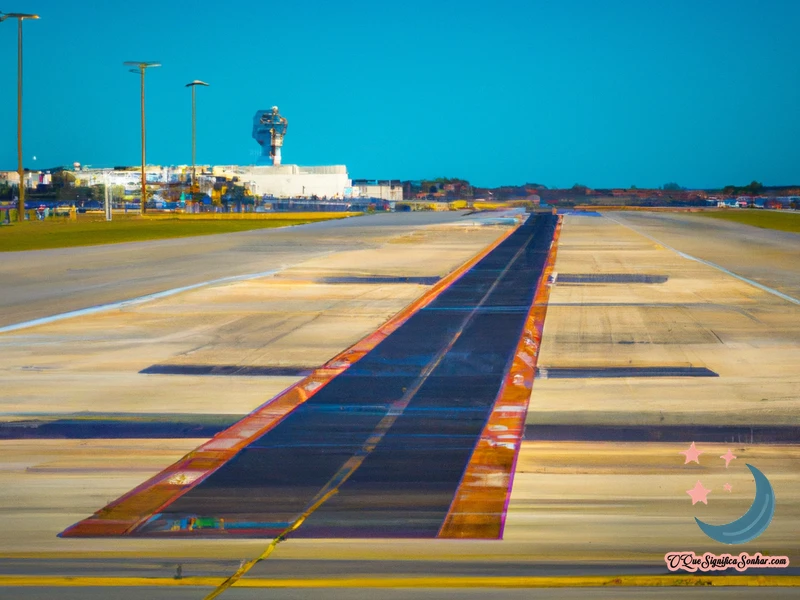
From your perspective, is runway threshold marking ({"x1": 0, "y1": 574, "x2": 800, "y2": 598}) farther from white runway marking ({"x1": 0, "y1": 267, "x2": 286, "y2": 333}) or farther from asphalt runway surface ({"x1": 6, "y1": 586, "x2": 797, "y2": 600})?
white runway marking ({"x1": 0, "y1": 267, "x2": 286, "y2": 333})

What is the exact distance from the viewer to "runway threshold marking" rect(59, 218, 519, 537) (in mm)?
6438

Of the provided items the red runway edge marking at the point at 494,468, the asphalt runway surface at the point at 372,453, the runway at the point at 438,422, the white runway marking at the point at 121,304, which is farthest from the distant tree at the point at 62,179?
the red runway edge marking at the point at 494,468

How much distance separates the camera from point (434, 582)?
550 centimetres

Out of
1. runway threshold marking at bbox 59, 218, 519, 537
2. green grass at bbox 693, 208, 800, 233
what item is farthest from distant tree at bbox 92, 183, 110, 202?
runway threshold marking at bbox 59, 218, 519, 537

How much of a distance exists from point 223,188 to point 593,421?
169 metres

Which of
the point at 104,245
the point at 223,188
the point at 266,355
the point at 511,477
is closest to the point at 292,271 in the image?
the point at 266,355

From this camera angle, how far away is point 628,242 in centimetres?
4150

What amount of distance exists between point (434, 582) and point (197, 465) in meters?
2.67

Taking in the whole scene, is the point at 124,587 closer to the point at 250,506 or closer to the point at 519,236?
the point at 250,506

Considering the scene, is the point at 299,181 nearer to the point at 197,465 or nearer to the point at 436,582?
the point at 197,465

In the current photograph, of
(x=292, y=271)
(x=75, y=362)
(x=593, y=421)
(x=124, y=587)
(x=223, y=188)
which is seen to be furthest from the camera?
(x=223, y=188)

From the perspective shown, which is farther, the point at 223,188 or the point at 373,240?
the point at 223,188

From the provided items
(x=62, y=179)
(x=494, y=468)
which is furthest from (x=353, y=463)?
(x=62, y=179)

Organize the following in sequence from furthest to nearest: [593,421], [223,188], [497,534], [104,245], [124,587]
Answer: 1. [223,188]
2. [104,245]
3. [593,421]
4. [497,534]
5. [124,587]
